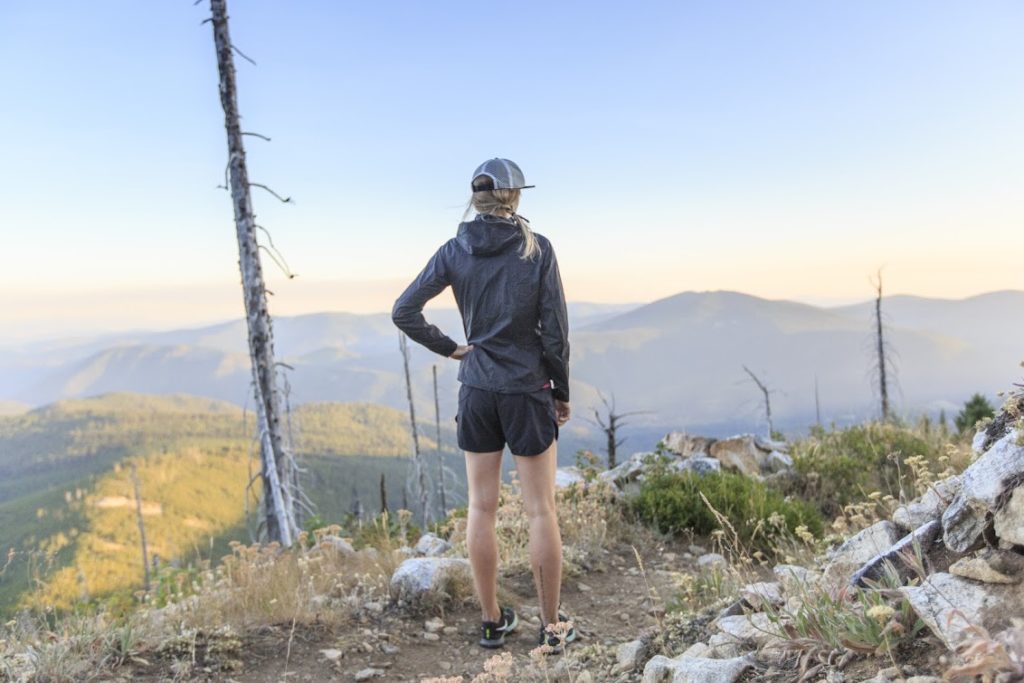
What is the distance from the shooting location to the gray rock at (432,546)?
22.0 feet

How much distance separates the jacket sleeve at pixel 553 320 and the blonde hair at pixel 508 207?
0.36 ft

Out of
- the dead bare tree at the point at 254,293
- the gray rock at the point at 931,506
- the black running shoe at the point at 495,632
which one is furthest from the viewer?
the dead bare tree at the point at 254,293

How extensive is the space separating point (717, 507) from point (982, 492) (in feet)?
15.6

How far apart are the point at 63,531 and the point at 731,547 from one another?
120m

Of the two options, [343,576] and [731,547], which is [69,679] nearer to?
[343,576]

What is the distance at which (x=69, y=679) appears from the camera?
3.64 m

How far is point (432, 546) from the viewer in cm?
697

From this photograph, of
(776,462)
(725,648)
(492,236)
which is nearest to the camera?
(725,648)

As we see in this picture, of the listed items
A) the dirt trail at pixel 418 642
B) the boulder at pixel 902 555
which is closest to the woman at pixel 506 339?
the dirt trail at pixel 418 642

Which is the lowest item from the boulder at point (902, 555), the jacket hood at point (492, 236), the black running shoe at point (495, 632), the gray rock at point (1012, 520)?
the black running shoe at point (495, 632)

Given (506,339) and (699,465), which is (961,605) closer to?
(506,339)

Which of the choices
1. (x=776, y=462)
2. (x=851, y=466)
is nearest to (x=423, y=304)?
(x=851, y=466)

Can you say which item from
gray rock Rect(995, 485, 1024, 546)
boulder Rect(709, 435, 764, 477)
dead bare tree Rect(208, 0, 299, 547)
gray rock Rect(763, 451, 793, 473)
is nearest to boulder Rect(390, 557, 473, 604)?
gray rock Rect(995, 485, 1024, 546)

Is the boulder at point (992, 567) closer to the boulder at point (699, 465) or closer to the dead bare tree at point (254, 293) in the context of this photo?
the boulder at point (699, 465)
